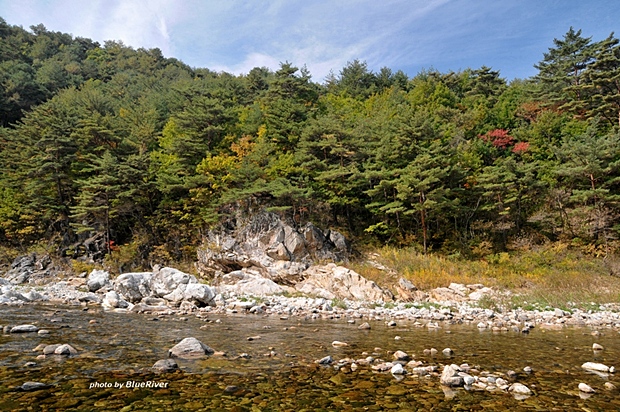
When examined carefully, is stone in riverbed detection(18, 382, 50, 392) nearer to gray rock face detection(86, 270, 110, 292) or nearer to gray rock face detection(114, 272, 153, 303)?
gray rock face detection(114, 272, 153, 303)

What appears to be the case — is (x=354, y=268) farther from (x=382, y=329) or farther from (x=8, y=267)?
(x=8, y=267)

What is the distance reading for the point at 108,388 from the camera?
195 inches

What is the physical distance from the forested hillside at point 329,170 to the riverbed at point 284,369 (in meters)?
14.7

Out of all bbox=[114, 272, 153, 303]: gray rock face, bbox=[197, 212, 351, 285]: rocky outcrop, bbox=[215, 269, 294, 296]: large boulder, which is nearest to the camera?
bbox=[114, 272, 153, 303]: gray rock face

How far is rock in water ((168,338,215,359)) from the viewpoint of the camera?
6.98 metres

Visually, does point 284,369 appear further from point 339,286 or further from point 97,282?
point 97,282

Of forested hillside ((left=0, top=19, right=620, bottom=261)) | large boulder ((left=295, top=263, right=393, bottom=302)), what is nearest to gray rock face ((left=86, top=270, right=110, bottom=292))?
forested hillside ((left=0, top=19, right=620, bottom=261))

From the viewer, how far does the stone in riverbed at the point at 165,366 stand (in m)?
5.88

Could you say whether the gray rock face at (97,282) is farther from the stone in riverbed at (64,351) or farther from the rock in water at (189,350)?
the rock in water at (189,350)

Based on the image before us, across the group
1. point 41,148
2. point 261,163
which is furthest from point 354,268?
point 41,148

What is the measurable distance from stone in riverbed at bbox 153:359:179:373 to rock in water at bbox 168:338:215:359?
2.52ft

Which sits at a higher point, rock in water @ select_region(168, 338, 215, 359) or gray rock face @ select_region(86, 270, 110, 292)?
rock in water @ select_region(168, 338, 215, 359)

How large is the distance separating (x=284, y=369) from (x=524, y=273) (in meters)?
20.8

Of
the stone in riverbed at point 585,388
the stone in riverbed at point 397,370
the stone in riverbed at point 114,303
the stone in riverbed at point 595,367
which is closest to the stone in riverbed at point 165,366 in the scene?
the stone in riverbed at point 397,370
